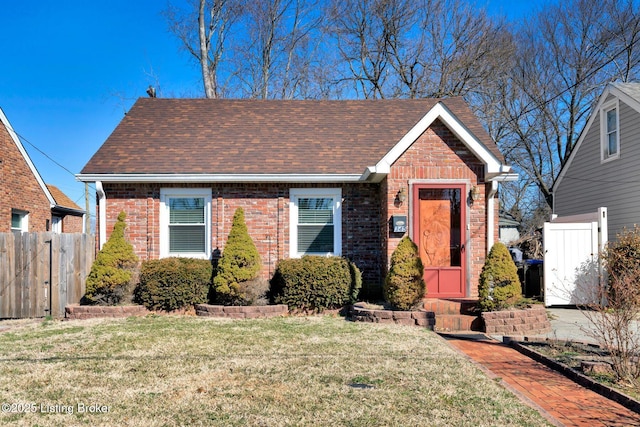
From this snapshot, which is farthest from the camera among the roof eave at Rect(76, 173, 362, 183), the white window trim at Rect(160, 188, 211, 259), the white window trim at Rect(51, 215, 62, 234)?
the white window trim at Rect(51, 215, 62, 234)

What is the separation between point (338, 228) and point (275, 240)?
1517mm

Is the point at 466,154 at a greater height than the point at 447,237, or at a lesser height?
greater

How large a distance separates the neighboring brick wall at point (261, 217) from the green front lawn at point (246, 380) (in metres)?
3.41

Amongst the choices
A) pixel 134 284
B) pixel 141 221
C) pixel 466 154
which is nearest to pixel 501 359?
pixel 466 154

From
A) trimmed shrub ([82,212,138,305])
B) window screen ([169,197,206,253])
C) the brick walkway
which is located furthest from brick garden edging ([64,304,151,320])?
the brick walkway

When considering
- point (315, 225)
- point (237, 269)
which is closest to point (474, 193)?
point (315, 225)

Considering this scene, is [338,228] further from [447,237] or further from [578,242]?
[578,242]

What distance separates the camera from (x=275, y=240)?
1207 cm

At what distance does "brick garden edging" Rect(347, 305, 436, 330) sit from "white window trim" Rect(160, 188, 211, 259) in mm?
4350

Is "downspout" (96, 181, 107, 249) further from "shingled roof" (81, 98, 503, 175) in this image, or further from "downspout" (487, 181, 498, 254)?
"downspout" (487, 181, 498, 254)

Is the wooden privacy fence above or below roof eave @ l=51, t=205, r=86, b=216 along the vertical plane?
below

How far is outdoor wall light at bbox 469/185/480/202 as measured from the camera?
1069 cm

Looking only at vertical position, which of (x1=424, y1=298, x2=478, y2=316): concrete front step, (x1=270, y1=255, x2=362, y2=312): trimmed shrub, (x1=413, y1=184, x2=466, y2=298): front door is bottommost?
(x1=424, y1=298, x2=478, y2=316): concrete front step

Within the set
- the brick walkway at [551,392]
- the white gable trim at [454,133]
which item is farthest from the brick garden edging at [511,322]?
the white gable trim at [454,133]
